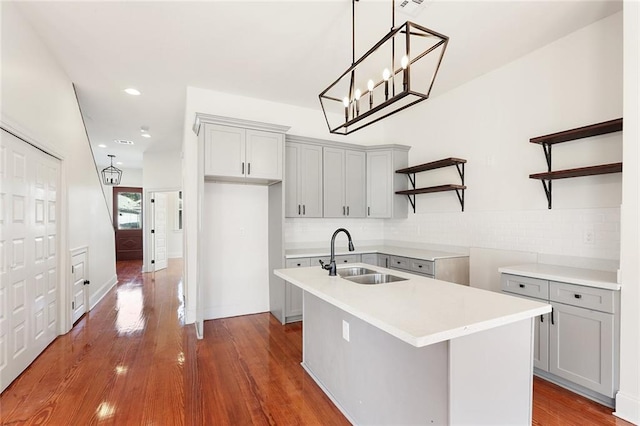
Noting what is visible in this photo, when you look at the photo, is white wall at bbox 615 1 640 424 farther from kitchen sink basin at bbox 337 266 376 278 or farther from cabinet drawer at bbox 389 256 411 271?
cabinet drawer at bbox 389 256 411 271

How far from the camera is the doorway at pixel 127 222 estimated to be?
9.66 metres

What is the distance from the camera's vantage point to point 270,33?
2809 millimetres

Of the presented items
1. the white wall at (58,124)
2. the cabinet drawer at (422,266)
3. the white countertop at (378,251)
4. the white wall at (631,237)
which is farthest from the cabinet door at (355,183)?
the white wall at (58,124)

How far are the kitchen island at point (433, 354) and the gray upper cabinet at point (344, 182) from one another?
7.96 feet

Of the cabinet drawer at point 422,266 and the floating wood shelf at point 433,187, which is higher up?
the floating wood shelf at point 433,187

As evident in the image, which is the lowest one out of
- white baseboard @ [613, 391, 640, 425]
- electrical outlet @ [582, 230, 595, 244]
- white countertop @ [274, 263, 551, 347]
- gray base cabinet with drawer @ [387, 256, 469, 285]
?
white baseboard @ [613, 391, 640, 425]

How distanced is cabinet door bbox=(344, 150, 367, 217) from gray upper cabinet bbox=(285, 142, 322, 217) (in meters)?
0.46

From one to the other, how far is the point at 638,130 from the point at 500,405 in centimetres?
198

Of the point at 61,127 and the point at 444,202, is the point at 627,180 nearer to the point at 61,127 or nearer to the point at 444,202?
the point at 444,202

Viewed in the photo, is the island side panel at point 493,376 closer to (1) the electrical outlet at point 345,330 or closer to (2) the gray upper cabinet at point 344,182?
(1) the electrical outlet at point 345,330

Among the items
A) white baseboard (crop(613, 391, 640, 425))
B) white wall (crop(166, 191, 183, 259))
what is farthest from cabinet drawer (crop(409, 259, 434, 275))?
white wall (crop(166, 191, 183, 259))

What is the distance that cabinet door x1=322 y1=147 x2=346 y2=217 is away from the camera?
4371 mm

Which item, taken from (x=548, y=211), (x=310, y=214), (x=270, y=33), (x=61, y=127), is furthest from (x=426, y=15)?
(x=61, y=127)

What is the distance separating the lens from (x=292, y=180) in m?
4.14
